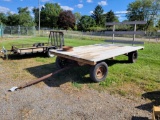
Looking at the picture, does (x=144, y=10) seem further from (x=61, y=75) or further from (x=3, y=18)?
(x=61, y=75)

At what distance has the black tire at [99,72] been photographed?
13.3 ft

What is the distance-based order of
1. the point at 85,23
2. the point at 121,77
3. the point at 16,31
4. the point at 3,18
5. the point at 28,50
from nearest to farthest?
the point at 121,77, the point at 28,50, the point at 16,31, the point at 3,18, the point at 85,23

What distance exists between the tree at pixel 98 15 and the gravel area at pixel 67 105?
58.7m

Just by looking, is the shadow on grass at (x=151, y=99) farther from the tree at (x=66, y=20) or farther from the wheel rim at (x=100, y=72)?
the tree at (x=66, y=20)

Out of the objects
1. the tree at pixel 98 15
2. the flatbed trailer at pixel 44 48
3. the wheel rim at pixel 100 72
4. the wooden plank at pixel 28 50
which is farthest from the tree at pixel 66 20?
the wheel rim at pixel 100 72

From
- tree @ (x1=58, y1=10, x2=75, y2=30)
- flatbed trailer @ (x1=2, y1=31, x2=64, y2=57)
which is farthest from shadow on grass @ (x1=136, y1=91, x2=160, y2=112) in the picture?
tree @ (x1=58, y1=10, x2=75, y2=30)

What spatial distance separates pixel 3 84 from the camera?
4121 mm

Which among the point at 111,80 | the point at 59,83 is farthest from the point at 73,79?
the point at 111,80

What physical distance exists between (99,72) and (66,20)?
4933cm

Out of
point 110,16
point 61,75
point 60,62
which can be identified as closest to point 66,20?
point 110,16

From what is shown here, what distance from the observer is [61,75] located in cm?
484

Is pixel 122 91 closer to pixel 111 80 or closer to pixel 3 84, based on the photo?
pixel 111 80

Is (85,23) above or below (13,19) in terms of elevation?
above

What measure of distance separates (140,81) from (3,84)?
355 cm
